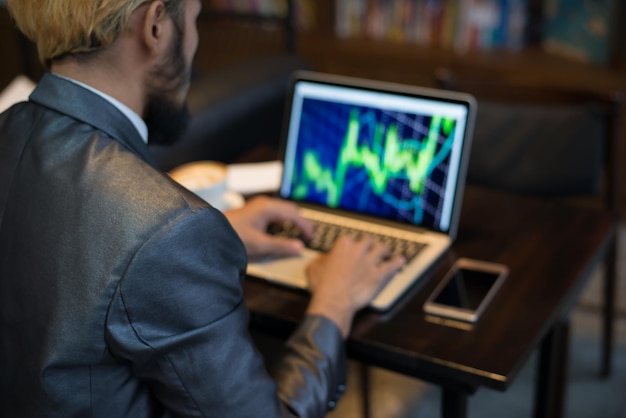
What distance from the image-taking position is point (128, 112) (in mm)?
1061

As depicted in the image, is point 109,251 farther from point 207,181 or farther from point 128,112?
point 207,181

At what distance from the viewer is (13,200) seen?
39.6 inches

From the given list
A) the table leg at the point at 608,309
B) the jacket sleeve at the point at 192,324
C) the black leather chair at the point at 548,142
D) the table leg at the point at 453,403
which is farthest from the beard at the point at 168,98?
the table leg at the point at 608,309

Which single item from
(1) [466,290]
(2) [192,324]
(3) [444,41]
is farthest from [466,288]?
(3) [444,41]

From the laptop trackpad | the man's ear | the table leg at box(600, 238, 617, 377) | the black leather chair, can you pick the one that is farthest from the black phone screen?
the table leg at box(600, 238, 617, 377)

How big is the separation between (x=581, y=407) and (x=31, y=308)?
A: 1.64 m

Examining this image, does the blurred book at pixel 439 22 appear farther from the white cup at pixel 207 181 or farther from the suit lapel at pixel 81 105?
the suit lapel at pixel 81 105

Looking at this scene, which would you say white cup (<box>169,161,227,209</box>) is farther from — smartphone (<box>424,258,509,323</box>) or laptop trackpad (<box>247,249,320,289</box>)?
smartphone (<box>424,258,509,323</box>)

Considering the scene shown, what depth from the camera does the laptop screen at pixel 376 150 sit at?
1464 millimetres

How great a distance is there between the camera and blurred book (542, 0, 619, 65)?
3203 mm

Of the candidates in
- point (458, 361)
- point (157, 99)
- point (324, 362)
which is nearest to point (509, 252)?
point (458, 361)

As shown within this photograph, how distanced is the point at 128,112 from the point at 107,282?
9.7 inches

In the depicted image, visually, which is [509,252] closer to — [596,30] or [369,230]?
[369,230]

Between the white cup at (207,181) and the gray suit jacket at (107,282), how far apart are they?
540mm
